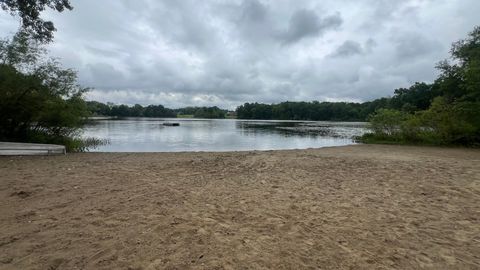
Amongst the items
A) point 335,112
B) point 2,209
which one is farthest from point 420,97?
point 2,209

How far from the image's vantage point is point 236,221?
4754 millimetres

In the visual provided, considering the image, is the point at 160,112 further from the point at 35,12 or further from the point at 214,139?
the point at 35,12

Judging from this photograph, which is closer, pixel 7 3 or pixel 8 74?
pixel 7 3

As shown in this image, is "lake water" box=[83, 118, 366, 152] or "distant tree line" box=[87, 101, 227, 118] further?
"distant tree line" box=[87, 101, 227, 118]

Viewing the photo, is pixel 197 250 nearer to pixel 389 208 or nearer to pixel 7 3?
pixel 389 208

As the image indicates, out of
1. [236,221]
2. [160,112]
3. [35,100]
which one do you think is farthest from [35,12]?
[160,112]

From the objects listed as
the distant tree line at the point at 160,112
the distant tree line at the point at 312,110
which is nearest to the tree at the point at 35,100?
the distant tree line at the point at 312,110

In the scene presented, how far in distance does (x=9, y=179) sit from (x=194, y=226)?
5.70 meters

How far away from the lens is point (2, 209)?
5.16 metres

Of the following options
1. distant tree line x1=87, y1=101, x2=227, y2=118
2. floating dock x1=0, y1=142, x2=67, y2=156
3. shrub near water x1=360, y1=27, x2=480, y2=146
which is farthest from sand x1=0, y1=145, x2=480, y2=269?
distant tree line x1=87, y1=101, x2=227, y2=118

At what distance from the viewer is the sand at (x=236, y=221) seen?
3.52 metres

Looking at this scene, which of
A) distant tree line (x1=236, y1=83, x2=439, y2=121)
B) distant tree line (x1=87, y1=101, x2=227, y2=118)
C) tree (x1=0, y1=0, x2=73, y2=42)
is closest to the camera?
tree (x1=0, y1=0, x2=73, y2=42)

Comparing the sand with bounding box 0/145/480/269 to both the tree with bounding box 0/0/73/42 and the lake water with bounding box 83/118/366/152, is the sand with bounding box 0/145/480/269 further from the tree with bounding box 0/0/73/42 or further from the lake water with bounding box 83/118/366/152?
the lake water with bounding box 83/118/366/152

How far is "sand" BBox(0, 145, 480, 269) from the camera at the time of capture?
139 inches
